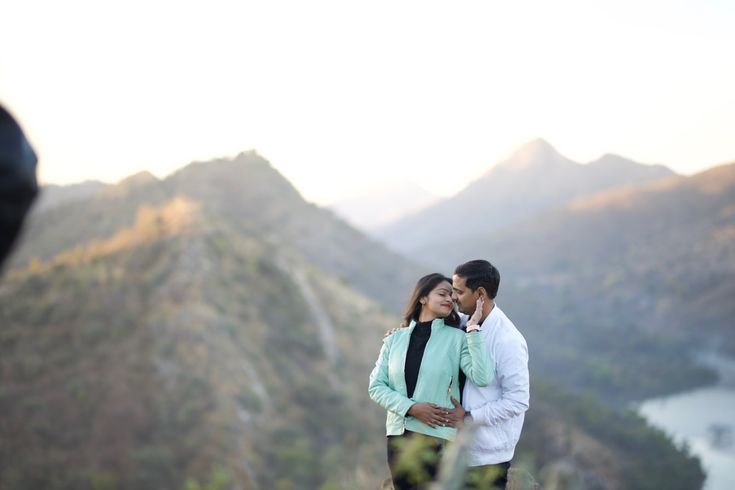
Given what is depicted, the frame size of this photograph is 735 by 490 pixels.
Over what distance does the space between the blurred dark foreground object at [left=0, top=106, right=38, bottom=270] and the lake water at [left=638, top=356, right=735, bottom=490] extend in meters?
36.5

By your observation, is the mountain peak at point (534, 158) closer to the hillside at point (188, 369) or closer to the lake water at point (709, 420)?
the lake water at point (709, 420)

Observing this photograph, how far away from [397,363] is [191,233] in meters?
18.6

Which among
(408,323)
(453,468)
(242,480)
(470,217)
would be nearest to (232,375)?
(242,480)

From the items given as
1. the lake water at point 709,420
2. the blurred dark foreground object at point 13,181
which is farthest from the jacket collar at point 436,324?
the lake water at point 709,420

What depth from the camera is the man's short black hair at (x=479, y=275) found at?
3107 millimetres

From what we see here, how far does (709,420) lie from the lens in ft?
140

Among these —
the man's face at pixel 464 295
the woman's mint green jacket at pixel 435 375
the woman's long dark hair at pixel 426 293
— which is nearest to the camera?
the woman's mint green jacket at pixel 435 375

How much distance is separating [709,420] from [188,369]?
39536 mm

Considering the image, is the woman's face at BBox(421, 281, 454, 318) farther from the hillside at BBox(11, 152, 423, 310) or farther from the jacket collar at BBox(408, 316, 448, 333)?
the hillside at BBox(11, 152, 423, 310)

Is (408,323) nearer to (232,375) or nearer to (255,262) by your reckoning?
(232,375)

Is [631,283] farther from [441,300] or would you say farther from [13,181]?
[13,181]

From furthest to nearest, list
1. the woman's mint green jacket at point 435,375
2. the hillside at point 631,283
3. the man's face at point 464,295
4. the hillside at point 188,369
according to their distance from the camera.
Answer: the hillside at point 631,283, the hillside at point 188,369, the man's face at point 464,295, the woman's mint green jacket at point 435,375

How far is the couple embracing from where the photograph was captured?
3.02m

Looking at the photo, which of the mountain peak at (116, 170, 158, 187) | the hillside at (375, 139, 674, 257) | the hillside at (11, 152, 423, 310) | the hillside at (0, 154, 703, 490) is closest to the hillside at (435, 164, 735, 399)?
the hillside at (11, 152, 423, 310)
